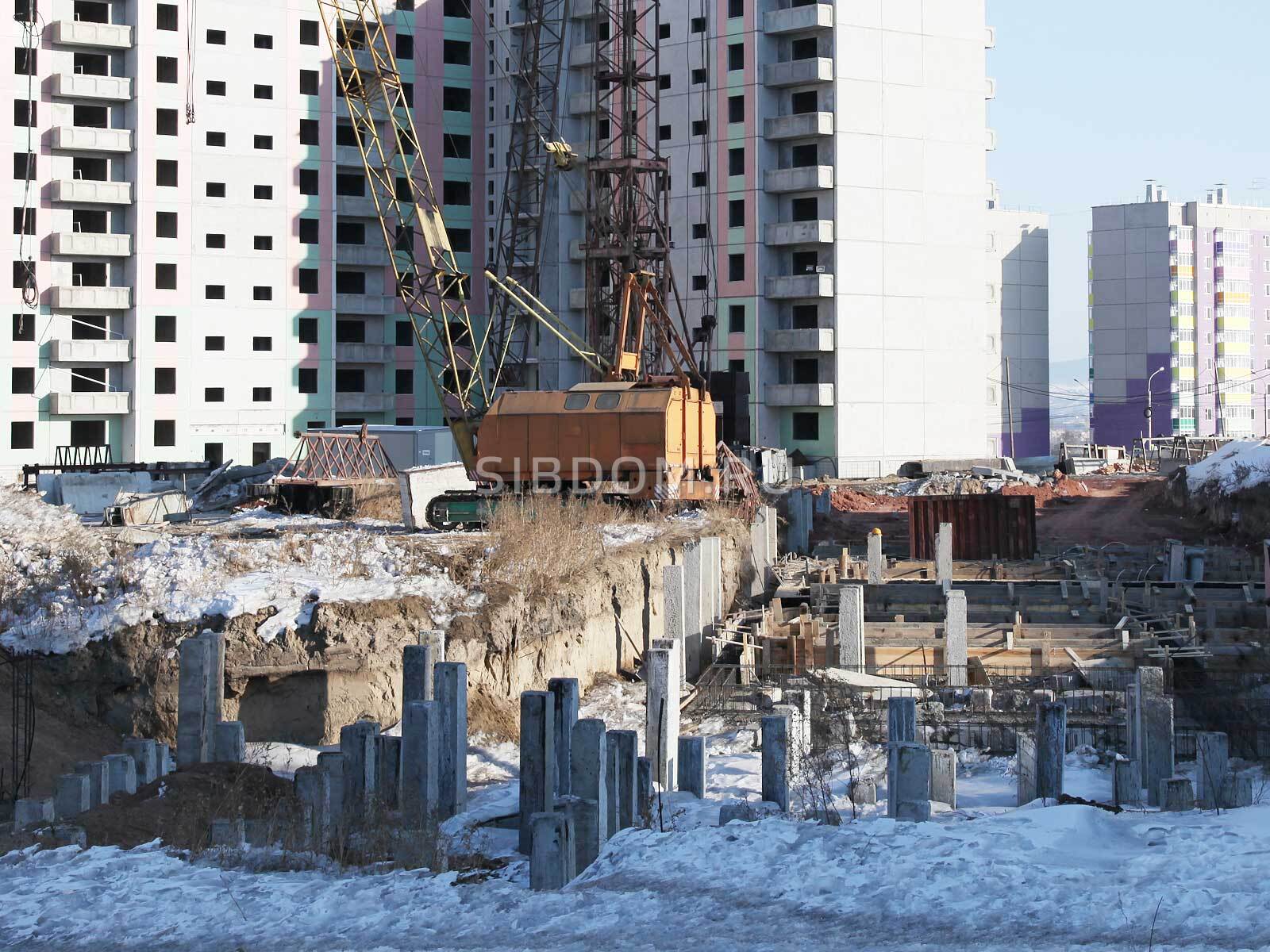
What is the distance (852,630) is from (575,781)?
1131 centimetres

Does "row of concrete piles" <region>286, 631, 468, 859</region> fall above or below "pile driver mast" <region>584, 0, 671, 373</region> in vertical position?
below

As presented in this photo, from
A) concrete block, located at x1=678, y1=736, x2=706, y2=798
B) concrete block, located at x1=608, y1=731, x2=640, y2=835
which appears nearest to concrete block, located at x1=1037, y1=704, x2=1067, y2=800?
concrete block, located at x1=678, y1=736, x2=706, y2=798

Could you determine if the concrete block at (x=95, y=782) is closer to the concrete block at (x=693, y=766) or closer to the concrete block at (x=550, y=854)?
the concrete block at (x=550, y=854)

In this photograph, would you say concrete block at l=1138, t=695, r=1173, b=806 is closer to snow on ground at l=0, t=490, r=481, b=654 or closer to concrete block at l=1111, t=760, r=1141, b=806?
concrete block at l=1111, t=760, r=1141, b=806

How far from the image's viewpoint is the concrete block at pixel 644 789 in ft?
41.6

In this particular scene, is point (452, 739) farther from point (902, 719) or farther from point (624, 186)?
point (624, 186)

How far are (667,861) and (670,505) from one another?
21533mm

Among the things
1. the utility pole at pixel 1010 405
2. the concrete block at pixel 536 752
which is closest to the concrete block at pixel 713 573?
the concrete block at pixel 536 752

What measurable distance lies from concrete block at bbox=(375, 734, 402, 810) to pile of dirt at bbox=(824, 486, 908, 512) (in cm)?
3364

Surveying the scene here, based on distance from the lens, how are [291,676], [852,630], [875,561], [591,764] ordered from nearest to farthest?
[591,764]
[291,676]
[852,630]
[875,561]

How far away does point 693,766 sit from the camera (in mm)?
14141

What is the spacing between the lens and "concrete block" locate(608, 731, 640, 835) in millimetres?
12344

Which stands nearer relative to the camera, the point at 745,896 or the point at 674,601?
the point at 745,896

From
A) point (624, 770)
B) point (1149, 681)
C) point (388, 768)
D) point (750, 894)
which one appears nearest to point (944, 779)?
point (1149, 681)
